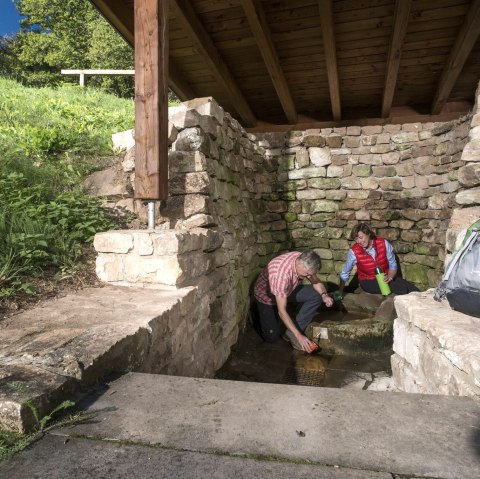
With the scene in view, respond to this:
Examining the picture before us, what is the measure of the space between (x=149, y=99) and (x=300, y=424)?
243 cm

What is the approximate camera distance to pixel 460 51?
3697 millimetres

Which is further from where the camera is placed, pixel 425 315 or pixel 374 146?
pixel 374 146

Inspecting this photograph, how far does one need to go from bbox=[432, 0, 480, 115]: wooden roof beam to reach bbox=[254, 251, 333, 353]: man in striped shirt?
108 inches

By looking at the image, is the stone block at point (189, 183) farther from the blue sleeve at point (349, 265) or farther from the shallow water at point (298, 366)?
the blue sleeve at point (349, 265)

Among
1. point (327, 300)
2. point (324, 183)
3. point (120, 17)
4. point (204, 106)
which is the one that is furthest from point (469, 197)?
point (120, 17)

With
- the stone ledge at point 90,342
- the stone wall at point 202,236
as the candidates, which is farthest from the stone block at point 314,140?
the stone ledge at point 90,342

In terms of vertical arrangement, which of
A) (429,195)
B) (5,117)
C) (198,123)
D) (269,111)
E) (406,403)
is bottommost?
(406,403)

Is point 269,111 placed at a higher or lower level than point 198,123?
higher

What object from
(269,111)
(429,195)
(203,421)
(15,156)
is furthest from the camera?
(269,111)

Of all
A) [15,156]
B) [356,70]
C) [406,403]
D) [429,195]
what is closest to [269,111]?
[356,70]

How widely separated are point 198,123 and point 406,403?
8.97ft

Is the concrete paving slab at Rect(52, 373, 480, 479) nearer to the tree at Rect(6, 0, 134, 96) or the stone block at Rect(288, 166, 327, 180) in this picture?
the stone block at Rect(288, 166, 327, 180)

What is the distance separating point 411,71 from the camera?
178 inches

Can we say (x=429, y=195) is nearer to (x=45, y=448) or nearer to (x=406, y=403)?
(x=406, y=403)
